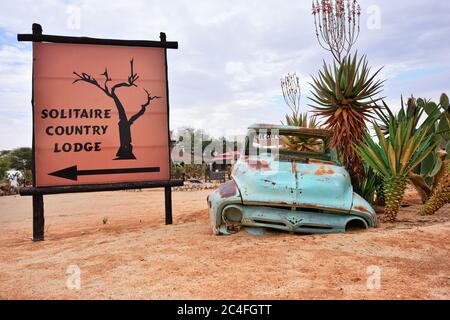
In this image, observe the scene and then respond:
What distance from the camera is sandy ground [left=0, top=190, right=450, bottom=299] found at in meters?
2.73

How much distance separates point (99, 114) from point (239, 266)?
4396 mm

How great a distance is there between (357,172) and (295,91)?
477 inches

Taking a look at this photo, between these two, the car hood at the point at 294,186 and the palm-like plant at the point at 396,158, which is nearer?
the car hood at the point at 294,186

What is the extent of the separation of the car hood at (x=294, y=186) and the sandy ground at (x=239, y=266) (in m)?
0.44

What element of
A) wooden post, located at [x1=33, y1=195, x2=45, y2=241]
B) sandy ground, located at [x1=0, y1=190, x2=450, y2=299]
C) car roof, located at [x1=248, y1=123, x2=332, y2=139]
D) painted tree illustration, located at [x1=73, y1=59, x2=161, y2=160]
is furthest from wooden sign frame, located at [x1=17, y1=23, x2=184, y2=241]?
car roof, located at [x1=248, y1=123, x2=332, y2=139]

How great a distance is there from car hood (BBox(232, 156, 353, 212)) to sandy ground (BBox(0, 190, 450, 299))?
1.44 ft

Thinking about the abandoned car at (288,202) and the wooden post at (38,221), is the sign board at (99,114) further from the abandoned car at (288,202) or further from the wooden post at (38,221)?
the abandoned car at (288,202)

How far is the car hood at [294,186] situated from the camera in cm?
441

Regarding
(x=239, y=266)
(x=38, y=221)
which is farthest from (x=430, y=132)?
(x=38, y=221)

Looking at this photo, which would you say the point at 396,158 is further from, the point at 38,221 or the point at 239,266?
the point at 38,221

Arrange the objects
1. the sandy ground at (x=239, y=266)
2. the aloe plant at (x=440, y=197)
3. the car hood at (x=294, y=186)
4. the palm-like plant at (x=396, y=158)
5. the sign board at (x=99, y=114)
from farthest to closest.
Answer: the sign board at (x=99, y=114)
the aloe plant at (x=440, y=197)
the palm-like plant at (x=396, y=158)
the car hood at (x=294, y=186)
the sandy ground at (x=239, y=266)

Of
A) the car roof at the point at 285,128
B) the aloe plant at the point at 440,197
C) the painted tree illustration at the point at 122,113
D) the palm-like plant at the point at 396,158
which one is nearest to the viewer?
the palm-like plant at the point at 396,158

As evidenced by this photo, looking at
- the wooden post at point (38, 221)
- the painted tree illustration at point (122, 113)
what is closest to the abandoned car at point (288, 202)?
the painted tree illustration at point (122, 113)

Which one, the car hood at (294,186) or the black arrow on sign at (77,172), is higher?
the black arrow on sign at (77,172)
